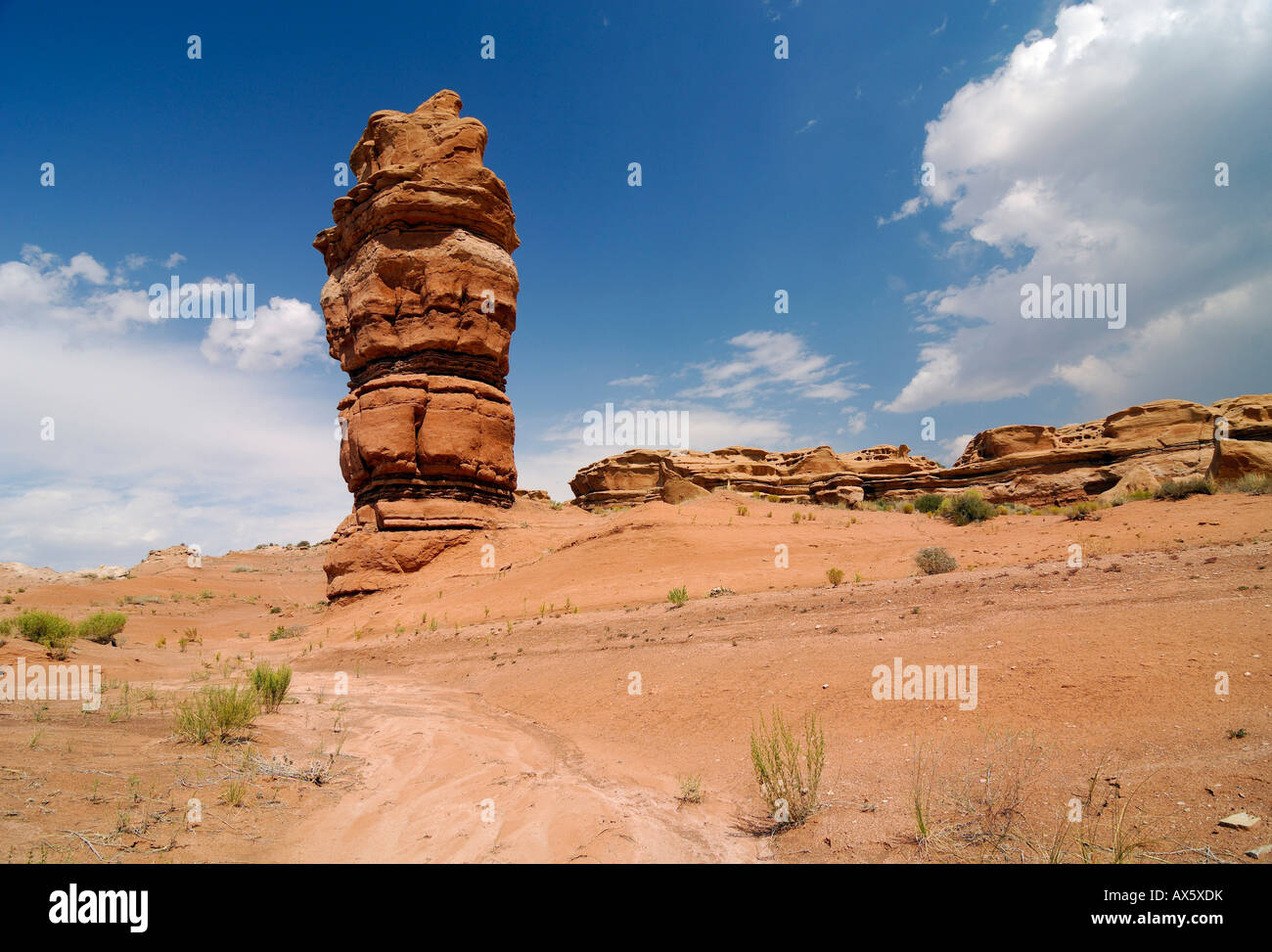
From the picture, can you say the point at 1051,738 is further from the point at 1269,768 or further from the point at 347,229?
the point at 347,229

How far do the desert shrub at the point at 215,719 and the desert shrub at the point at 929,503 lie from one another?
26.7m

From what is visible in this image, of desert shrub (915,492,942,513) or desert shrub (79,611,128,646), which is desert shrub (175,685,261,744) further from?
desert shrub (915,492,942,513)

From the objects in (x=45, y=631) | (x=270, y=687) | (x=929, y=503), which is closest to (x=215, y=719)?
(x=270, y=687)

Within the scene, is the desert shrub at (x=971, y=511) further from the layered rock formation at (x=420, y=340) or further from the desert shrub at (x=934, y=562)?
the layered rock formation at (x=420, y=340)

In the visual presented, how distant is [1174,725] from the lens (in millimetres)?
4449

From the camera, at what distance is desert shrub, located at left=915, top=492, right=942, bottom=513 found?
87.7 ft

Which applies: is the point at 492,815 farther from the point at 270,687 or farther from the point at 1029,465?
the point at 1029,465

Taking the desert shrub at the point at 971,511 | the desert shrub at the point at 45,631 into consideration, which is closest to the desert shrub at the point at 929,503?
the desert shrub at the point at 971,511

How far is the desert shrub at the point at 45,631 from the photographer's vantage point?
1155 centimetres

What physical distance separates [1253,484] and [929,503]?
40.5ft
